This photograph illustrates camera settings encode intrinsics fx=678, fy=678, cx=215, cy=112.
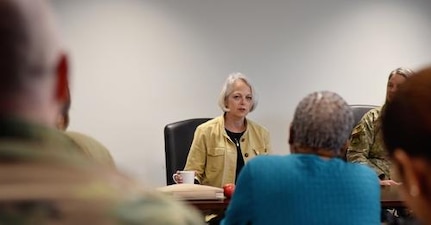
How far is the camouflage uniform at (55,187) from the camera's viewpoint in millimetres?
577

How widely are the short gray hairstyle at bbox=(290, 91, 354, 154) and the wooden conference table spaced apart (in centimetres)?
59

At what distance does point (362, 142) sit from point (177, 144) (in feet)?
3.66

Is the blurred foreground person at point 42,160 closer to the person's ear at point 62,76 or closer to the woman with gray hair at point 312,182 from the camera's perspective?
the person's ear at point 62,76


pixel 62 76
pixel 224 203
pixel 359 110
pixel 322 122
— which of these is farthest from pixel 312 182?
pixel 359 110

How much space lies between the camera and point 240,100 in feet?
13.5

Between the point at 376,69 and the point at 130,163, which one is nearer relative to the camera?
the point at 130,163

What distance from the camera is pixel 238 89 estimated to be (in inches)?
163

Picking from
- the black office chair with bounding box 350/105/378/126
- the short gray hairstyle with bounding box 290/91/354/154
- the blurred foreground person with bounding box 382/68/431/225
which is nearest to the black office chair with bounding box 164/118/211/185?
the black office chair with bounding box 350/105/378/126

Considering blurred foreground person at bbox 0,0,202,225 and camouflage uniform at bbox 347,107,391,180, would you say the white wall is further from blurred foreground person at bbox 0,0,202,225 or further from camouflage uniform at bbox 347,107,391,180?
blurred foreground person at bbox 0,0,202,225

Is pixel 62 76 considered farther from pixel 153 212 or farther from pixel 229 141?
pixel 229 141

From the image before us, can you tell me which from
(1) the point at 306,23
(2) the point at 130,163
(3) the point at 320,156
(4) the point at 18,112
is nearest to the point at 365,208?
(3) the point at 320,156

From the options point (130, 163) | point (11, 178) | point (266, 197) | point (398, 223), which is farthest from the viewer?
point (130, 163)

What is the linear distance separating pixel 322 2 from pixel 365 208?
117 inches

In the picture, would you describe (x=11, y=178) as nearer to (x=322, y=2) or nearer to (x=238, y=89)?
(x=238, y=89)
